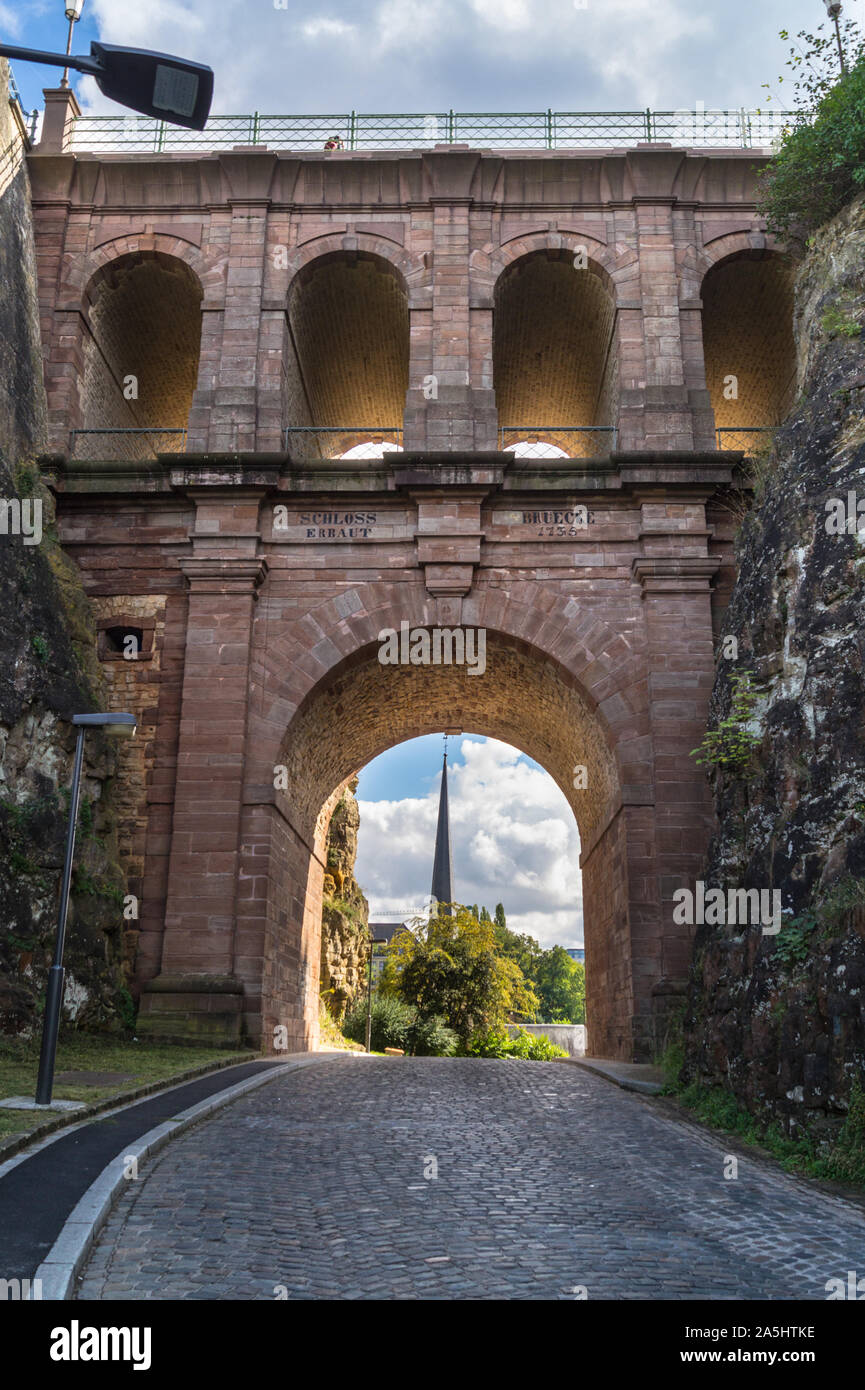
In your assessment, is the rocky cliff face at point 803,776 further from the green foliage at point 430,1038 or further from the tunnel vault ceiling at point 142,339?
the green foliage at point 430,1038

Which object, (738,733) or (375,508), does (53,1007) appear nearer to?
(738,733)

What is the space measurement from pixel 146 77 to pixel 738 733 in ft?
33.1

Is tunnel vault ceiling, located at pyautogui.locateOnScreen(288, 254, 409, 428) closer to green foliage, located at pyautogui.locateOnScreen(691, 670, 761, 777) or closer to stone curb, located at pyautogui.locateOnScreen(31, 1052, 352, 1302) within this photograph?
green foliage, located at pyautogui.locateOnScreen(691, 670, 761, 777)

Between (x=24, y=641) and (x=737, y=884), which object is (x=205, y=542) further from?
(x=737, y=884)

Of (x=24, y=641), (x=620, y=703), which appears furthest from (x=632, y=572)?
(x=24, y=641)

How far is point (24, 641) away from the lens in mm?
15305

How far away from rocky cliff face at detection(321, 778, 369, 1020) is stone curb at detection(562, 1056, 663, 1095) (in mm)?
10357

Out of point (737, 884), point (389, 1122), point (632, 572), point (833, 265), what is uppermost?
point (833, 265)

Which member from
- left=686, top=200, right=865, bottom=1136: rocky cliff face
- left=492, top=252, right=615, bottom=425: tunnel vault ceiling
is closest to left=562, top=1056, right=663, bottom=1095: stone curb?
left=686, top=200, right=865, bottom=1136: rocky cliff face

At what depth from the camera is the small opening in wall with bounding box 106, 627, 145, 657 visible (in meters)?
18.3

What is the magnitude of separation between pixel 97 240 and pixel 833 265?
13.3m

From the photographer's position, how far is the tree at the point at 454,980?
28.9 metres

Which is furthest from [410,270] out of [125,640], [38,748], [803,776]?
[803,776]

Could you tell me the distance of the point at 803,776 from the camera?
36.7ft
